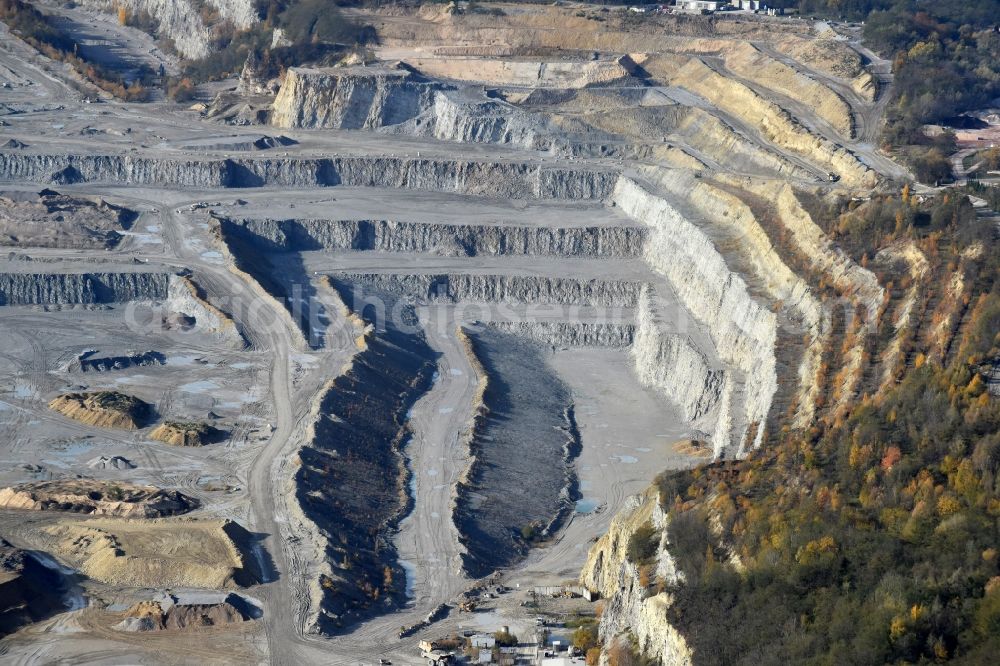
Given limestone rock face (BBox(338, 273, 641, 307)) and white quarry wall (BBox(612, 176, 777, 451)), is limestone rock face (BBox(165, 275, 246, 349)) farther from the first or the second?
white quarry wall (BBox(612, 176, 777, 451))

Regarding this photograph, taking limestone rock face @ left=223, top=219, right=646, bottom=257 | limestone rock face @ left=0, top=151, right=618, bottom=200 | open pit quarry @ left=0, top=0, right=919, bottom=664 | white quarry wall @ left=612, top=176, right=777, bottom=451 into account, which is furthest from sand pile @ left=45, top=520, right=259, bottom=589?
limestone rock face @ left=0, top=151, right=618, bottom=200

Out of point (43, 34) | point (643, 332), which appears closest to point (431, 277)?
point (643, 332)

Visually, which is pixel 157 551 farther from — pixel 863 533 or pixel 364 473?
pixel 863 533

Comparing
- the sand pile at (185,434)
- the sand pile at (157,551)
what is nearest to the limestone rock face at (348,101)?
the sand pile at (185,434)

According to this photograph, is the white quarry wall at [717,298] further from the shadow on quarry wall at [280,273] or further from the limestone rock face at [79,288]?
the limestone rock face at [79,288]

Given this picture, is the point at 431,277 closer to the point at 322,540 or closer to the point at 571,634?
the point at 322,540

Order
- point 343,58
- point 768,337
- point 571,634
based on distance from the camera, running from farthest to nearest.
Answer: point 343,58 → point 768,337 → point 571,634
